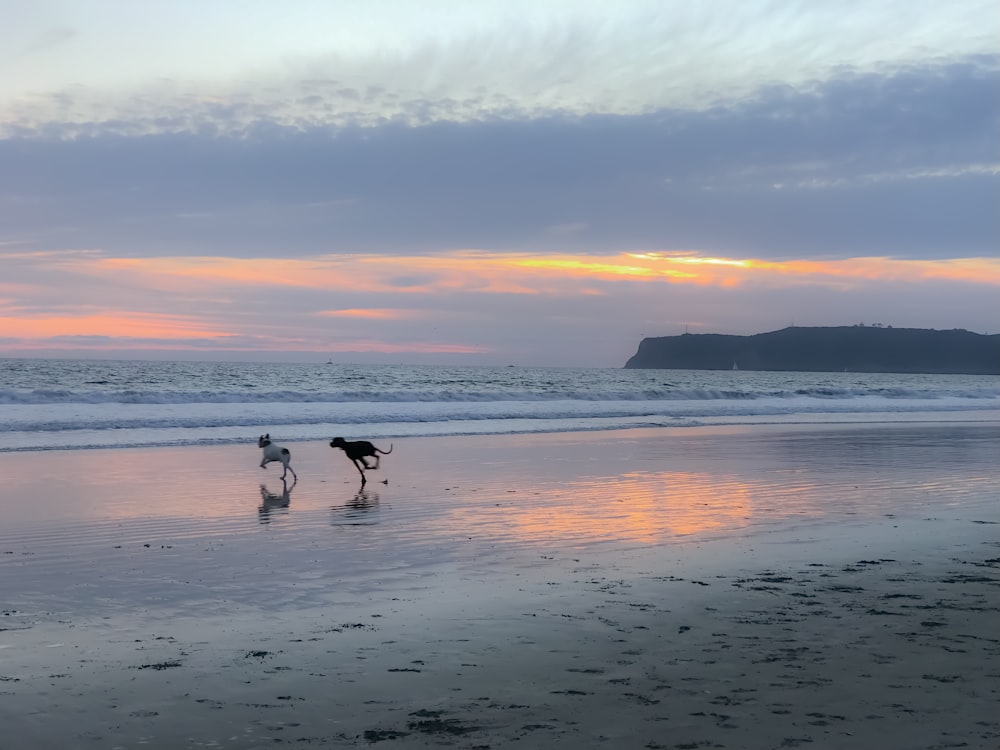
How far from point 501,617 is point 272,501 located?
23.3ft

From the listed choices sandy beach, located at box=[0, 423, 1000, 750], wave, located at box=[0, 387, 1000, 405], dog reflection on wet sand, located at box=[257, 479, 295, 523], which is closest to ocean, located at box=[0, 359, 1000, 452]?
wave, located at box=[0, 387, 1000, 405]

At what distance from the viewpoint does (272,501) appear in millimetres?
12922

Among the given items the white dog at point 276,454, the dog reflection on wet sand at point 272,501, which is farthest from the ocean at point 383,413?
the dog reflection on wet sand at point 272,501

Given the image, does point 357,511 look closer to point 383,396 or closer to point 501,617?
point 501,617

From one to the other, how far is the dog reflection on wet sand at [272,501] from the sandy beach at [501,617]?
107mm

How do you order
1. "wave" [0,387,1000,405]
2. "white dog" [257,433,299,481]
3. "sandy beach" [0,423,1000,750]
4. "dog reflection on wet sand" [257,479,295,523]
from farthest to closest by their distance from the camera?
"wave" [0,387,1000,405], "white dog" [257,433,299,481], "dog reflection on wet sand" [257,479,295,523], "sandy beach" [0,423,1000,750]

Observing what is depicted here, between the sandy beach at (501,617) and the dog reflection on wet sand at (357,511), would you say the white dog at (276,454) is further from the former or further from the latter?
the dog reflection on wet sand at (357,511)

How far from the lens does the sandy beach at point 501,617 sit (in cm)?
452

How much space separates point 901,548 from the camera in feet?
29.8

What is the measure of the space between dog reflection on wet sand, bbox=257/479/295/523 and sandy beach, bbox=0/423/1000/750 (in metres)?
0.11

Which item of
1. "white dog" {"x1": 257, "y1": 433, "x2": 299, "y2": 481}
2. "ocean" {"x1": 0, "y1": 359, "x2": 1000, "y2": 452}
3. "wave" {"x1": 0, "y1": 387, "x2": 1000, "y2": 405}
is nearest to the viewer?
"white dog" {"x1": 257, "y1": 433, "x2": 299, "y2": 481}

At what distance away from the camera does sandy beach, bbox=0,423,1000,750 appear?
4.52 metres

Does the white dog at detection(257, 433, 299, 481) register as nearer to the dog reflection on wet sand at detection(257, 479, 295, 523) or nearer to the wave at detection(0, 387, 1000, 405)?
the dog reflection on wet sand at detection(257, 479, 295, 523)

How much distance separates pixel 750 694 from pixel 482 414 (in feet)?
98.6
